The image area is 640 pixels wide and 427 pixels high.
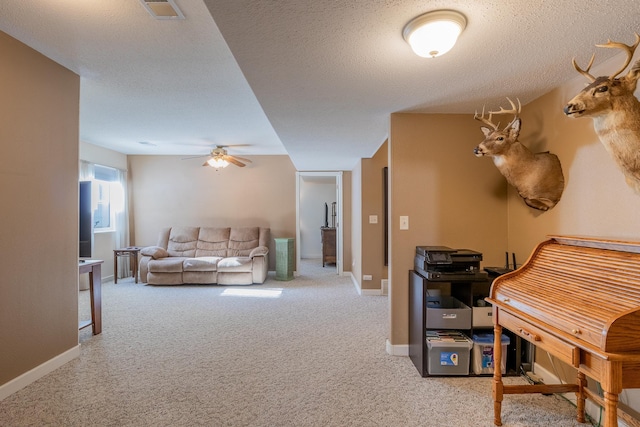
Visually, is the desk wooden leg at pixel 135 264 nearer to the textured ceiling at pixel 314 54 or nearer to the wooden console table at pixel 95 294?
the wooden console table at pixel 95 294

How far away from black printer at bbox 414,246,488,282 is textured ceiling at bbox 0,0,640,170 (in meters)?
1.21

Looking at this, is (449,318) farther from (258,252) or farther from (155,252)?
(155,252)

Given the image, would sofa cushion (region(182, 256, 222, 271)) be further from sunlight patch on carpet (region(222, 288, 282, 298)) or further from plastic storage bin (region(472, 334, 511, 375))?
plastic storage bin (region(472, 334, 511, 375))

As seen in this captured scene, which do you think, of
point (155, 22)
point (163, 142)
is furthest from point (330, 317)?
point (163, 142)

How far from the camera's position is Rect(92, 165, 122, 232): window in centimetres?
564

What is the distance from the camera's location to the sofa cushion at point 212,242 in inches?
235

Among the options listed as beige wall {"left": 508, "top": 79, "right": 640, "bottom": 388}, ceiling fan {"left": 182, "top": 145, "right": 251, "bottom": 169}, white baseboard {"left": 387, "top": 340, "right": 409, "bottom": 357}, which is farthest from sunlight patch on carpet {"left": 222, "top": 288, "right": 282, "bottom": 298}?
beige wall {"left": 508, "top": 79, "right": 640, "bottom": 388}

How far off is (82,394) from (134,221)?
16.3 feet

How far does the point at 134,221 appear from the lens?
21.1 feet

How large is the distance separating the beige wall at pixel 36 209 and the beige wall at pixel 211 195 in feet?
12.4

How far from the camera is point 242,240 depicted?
19.9 feet

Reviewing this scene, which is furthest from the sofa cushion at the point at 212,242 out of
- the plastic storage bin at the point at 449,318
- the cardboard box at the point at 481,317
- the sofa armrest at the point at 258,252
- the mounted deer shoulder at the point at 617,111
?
the mounted deer shoulder at the point at 617,111

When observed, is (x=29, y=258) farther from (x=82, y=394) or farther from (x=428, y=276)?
(x=428, y=276)

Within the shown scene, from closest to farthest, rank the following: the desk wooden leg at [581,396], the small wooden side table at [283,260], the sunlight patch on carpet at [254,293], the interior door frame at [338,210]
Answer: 1. the desk wooden leg at [581,396]
2. the sunlight patch on carpet at [254,293]
3. the small wooden side table at [283,260]
4. the interior door frame at [338,210]
